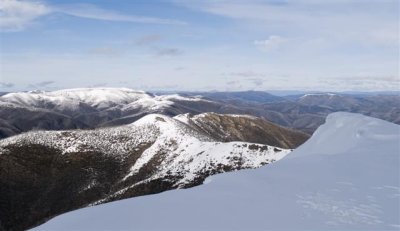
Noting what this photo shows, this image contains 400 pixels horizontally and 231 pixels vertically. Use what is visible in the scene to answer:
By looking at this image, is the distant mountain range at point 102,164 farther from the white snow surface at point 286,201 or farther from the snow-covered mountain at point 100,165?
the white snow surface at point 286,201

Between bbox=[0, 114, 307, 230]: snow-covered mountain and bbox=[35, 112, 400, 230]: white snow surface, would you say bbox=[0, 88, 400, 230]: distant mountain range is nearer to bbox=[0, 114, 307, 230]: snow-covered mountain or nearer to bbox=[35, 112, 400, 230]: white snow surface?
bbox=[0, 114, 307, 230]: snow-covered mountain

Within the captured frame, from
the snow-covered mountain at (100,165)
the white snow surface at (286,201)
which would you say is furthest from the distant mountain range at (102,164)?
the white snow surface at (286,201)

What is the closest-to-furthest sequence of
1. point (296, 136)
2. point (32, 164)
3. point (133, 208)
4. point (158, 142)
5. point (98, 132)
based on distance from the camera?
point (133, 208) < point (32, 164) < point (158, 142) < point (98, 132) < point (296, 136)

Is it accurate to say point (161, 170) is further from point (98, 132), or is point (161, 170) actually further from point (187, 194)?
point (187, 194)

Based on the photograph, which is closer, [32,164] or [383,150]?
[383,150]

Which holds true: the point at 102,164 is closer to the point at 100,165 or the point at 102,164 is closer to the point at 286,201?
the point at 100,165

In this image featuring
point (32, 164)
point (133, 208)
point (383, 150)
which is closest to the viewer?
point (133, 208)

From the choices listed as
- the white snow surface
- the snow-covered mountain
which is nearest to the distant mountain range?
the snow-covered mountain

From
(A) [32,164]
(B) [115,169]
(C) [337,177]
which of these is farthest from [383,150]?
(A) [32,164]
